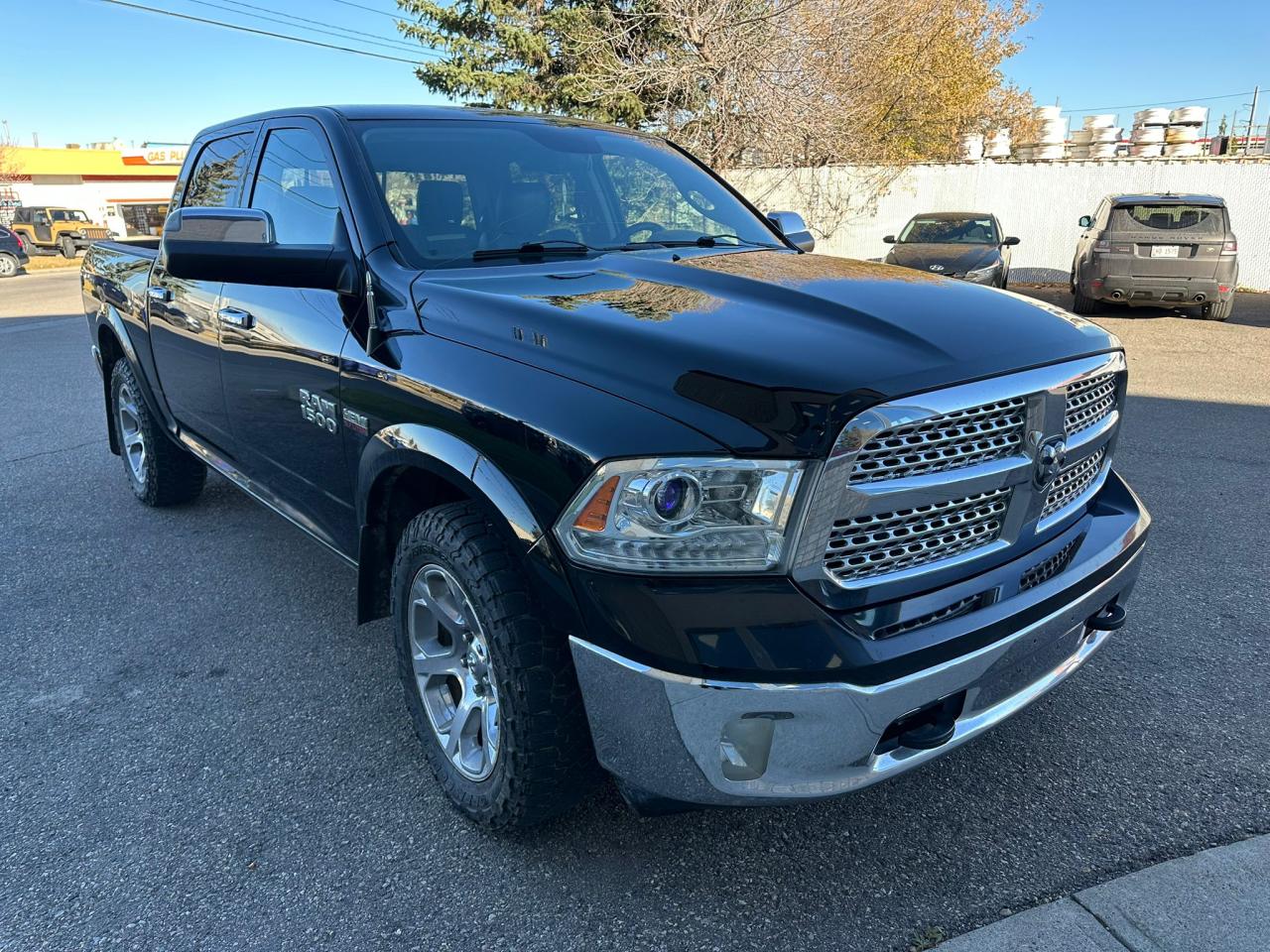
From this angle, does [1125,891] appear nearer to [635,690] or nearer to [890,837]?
[890,837]

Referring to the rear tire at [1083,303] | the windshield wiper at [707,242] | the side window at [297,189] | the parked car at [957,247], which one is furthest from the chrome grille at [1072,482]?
the rear tire at [1083,303]

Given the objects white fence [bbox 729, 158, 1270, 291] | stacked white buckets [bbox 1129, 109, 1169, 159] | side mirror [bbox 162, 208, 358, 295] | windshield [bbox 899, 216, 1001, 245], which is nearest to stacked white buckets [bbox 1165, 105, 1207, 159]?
stacked white buckets [bbox 1129, 109, 1169, 159]

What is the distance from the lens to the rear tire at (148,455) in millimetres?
4719

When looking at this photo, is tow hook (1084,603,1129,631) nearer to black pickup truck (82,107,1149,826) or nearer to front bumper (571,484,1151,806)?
black pickup truck (82,107,1149,826)

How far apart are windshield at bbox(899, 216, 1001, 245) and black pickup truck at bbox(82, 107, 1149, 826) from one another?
37.1 ft

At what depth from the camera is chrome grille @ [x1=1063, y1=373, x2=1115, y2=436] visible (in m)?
2.16

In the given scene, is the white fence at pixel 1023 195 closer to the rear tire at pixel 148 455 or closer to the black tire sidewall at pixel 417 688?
the rear tire at pixel 148 455

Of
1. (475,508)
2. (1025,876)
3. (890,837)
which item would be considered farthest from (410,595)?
(1025,876)

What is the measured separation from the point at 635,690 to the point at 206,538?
139 inches

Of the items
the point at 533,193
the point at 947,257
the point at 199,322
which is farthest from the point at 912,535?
the point at 947,257

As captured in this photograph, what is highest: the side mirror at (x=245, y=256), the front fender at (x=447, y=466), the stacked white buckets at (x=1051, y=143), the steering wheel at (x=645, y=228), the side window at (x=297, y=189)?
the stacked white buckets at (x=1051, y=143)

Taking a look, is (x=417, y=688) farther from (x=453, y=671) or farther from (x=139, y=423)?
(x=139, y=423)

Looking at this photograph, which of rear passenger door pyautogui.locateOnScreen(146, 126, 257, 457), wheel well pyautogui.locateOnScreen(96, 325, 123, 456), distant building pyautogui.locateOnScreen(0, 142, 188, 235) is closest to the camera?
rear passenger door pyautogui.locateOnScreen(146, 126, 257, 457)

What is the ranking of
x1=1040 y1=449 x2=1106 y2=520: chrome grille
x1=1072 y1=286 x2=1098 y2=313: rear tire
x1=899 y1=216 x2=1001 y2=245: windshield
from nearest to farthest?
x1=1040 y1=449 x2=1106 y2=520: chrome grille → x1=1072 y1=286 x2=1098 y2=313: rear tire → x1=899 y1=216 x2=1001 y2=245: windshield
